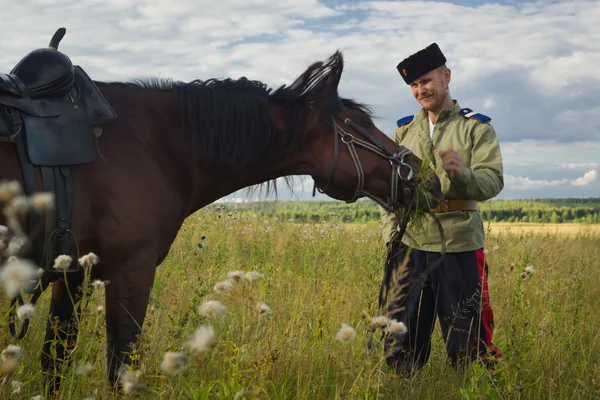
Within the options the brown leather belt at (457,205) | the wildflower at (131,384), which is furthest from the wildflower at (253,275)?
the brown leather belt at (457,205)

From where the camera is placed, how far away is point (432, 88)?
3.78 metres

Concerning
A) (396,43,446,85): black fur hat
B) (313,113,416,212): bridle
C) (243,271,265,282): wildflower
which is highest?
(396,43,446,85): black fur hat

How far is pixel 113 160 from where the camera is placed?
2.87 m

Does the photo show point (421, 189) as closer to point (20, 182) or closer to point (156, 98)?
point (156, 98)

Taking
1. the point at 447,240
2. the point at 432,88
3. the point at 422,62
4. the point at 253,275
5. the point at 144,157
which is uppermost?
the point at 422,62

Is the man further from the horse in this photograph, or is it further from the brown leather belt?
the horse

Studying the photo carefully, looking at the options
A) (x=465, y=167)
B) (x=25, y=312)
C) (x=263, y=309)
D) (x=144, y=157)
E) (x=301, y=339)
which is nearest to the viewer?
(x=25, y=312)

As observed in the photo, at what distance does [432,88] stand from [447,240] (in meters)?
1.03

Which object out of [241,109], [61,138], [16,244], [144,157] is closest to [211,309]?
[16,244]

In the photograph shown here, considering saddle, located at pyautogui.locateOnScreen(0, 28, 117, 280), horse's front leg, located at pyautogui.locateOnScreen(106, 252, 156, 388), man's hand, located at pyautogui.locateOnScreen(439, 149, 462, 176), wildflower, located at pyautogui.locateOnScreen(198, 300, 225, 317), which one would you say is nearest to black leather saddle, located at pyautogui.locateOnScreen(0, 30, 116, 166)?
saddle, located at pyautogui.locateOnScreen(0, 28, 117, 280)

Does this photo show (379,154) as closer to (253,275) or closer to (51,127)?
(253,275)

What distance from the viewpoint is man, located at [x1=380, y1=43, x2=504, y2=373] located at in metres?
3.65

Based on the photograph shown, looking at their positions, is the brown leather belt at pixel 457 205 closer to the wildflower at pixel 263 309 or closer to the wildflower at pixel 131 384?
the wildflower at pixel 263 309

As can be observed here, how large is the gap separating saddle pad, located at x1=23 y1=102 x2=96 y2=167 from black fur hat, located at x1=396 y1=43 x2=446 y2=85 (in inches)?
83.2
